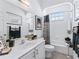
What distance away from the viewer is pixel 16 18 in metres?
2.58

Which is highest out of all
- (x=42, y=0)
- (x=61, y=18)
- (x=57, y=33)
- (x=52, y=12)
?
(x=42, y=0)

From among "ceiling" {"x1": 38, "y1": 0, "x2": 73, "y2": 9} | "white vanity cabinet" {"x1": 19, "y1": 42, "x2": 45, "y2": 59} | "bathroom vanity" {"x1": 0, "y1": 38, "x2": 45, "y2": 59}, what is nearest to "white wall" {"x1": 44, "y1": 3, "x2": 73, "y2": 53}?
"ceiling" {"x1": 38, "y1": 0, "x2": 73, "y2": 9}

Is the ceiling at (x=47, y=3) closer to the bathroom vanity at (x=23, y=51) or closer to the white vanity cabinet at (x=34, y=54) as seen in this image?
the white vanity cabinet at (x=34, y=54)

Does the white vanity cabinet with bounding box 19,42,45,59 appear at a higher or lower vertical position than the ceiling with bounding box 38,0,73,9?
lower

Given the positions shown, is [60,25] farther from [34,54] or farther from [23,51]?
[23,51]

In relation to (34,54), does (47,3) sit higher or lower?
higher

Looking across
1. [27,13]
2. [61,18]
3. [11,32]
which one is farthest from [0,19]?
[61,18]

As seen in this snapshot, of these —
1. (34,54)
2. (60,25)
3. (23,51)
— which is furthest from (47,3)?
(23,51)

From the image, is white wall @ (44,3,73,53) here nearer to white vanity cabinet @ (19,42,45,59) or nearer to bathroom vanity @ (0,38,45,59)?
white vanity cabinet @ (19,42,45,59)

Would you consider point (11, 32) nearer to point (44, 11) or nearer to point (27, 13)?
point (27, 13)

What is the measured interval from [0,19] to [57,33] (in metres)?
3.28

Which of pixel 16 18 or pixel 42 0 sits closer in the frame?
pixel 16 18

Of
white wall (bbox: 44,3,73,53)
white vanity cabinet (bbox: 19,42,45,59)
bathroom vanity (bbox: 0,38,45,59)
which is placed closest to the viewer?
bathroom vanity (bbox: 0,38,45,59)

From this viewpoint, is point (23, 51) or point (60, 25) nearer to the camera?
point (23, 51)
